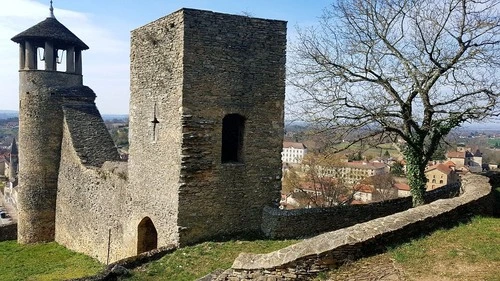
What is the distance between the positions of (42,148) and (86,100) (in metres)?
3.00

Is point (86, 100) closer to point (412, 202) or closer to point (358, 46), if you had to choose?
point (358, 46)

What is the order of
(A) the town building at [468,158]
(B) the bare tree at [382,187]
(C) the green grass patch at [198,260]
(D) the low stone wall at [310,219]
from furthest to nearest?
(A) the town building at [468,158]
(B) the bare tree at [382,187]
(D) the low stone wall at [310,219]
(C) the green grass patch at [198,260]

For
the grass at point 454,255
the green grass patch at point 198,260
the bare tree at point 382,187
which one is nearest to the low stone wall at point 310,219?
the green grass patch at point 198,260

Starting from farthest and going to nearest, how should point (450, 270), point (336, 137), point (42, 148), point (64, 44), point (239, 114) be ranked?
point (64, 44), point (42, 148), point (336, 137), point (239, 114), point (450, 270)

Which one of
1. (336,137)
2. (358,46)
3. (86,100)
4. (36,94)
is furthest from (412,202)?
(36,94)

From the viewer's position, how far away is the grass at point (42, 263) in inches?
576

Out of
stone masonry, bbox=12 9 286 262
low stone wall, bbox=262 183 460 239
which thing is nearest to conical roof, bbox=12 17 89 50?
stone masonry, bbox=12 9 286 262

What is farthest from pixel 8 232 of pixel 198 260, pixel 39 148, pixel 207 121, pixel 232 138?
pixel 207 121

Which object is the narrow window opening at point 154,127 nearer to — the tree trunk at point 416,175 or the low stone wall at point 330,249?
the low stone wall at point 330,249

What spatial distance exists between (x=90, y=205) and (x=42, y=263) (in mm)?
3400

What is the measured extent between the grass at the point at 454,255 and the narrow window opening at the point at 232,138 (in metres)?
5.50

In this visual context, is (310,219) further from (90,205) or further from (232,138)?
(90,205)

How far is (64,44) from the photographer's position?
21.8 metres

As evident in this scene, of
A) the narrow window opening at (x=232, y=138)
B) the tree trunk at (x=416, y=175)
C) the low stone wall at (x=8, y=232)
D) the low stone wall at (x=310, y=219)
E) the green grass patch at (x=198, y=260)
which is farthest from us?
the low stone wall at (x=8, y=232)
